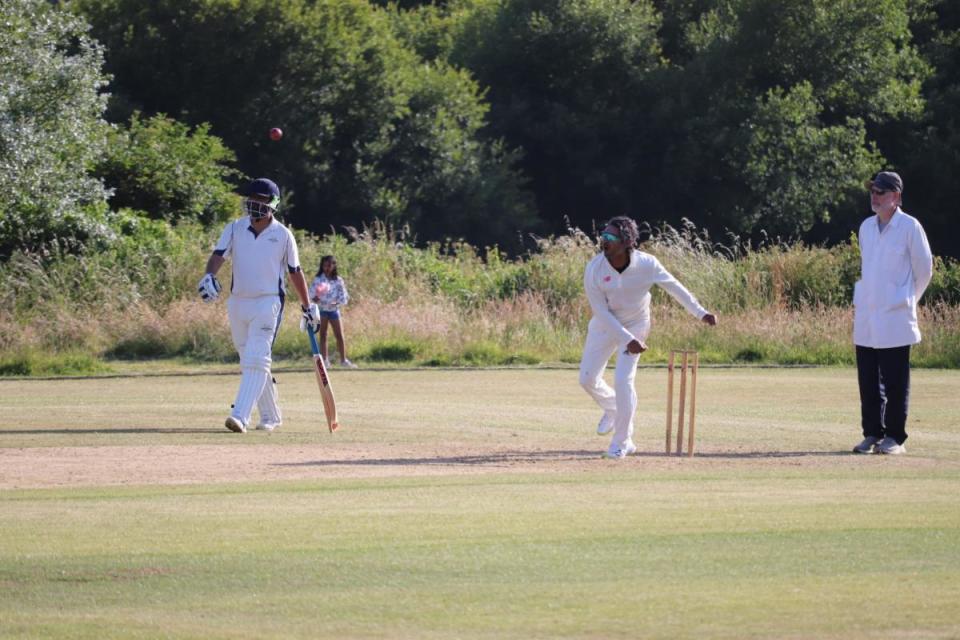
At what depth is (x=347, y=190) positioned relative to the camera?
43562mm

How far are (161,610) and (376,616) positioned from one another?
2.55 ft

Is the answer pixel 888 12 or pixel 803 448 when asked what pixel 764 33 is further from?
pixel 803 448

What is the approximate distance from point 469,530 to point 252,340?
15.8ft

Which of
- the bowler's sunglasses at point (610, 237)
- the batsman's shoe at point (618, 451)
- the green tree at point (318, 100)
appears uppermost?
the green tree at point (318, 100)

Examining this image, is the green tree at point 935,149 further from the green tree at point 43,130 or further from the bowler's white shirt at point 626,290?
the bowler's white shirt at point 626,290

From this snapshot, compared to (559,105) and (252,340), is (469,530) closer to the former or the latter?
(252,340)

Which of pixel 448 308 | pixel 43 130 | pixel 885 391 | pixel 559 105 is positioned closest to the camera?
pixel 885 391

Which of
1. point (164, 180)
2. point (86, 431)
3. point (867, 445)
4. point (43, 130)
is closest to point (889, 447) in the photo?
point (867, 445)

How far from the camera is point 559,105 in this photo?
158 feet

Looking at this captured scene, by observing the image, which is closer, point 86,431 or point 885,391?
point 885,391

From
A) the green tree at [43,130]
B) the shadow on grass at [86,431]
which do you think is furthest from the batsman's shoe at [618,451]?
the green tree at [43,130]

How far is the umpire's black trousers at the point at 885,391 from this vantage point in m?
11.0

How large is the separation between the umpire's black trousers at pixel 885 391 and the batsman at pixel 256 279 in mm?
3983

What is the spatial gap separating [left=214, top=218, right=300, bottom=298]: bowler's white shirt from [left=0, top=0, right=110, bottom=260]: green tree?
13010mm
